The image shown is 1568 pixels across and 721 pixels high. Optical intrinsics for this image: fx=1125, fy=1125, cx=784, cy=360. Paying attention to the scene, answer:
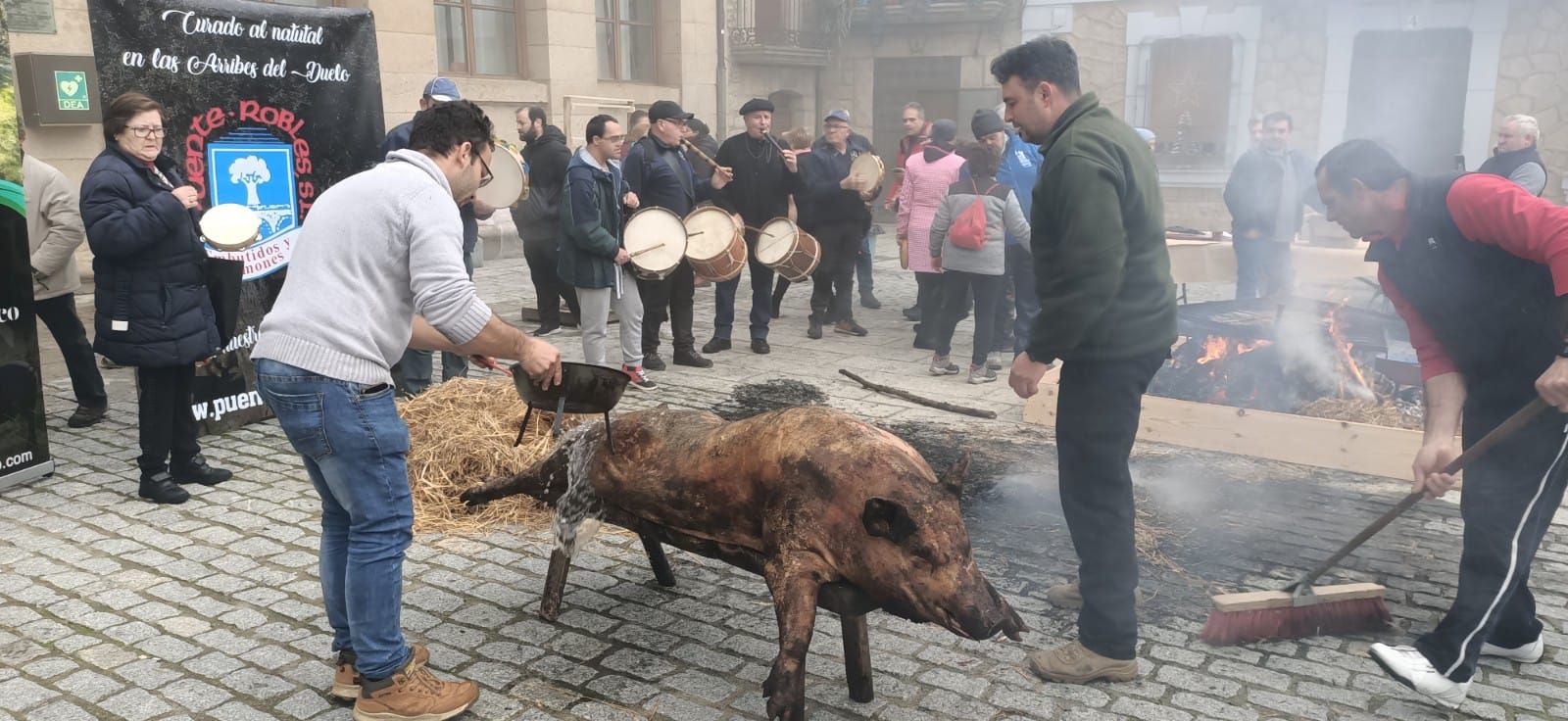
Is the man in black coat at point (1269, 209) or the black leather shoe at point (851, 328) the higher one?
the man in black coat at point (1269, 209)

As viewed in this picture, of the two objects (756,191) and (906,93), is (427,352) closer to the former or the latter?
(756,191)

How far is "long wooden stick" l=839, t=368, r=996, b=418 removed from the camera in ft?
26.8

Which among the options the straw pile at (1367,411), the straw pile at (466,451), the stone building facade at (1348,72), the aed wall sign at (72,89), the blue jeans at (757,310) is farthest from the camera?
the stone building facade at (1348,72)

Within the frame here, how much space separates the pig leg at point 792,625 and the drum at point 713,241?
19.7ft

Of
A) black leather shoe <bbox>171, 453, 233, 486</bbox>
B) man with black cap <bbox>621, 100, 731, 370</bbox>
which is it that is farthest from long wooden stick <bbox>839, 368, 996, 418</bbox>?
black leather shoe <bbox>171, 453, 233, 486</bbox>

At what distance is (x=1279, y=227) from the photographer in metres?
11.3

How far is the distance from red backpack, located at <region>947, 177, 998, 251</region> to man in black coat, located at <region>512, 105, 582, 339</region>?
372cm

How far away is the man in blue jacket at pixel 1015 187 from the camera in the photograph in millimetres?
9023

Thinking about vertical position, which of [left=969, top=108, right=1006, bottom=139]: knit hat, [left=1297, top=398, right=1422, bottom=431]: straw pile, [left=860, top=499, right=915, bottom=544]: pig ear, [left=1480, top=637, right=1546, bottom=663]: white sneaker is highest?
[left=969, top=108, right=1006, bottom=139]: knit hat

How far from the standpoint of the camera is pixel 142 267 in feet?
19.6

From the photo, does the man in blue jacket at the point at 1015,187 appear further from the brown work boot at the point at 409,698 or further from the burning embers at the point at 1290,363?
the brown work boot at the point at 409,698

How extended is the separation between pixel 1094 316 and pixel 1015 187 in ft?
19.6

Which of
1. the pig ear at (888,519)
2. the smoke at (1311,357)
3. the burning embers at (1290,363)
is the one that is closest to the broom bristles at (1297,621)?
the pig ear at (888,519)

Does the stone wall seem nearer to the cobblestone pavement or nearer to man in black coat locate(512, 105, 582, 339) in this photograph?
the cobblestone pavement
